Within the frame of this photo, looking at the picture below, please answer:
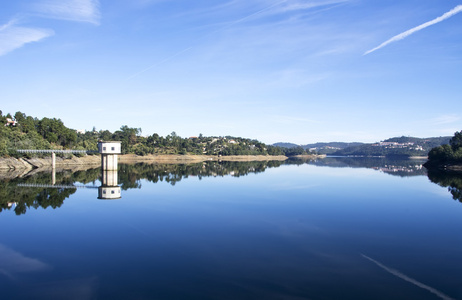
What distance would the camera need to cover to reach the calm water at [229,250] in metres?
10.6

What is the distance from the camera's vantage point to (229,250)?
14.5 m

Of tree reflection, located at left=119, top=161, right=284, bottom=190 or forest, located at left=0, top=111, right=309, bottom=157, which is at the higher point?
forest, located at left=0, top=111, right=309, bottom=157

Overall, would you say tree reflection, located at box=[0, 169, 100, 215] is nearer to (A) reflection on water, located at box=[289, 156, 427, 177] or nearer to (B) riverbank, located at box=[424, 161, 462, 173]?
(A) reflection on water, located at box=[289, 156, 427, 177]

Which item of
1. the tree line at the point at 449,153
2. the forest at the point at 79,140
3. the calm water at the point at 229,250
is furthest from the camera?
the tree line at the point at 449,153

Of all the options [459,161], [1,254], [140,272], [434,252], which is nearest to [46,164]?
[1,254]

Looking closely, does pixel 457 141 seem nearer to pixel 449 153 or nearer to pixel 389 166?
pixel 449 153

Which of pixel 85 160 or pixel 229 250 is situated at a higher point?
pixel 85 160

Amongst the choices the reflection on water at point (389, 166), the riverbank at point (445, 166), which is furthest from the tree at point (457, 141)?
the reflection on water at point (389, 166)

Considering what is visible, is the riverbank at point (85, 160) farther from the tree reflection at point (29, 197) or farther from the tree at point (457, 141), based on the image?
the tree at point (457, 141)

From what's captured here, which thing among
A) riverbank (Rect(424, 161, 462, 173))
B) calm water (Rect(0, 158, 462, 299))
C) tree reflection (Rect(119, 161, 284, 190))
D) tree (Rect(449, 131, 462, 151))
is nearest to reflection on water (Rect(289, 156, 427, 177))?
riverbank (Rect(424, 161, 462, 173))

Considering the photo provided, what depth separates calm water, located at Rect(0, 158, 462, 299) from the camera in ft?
34.7

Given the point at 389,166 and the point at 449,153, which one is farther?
the point at 389,166

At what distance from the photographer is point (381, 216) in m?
22.6

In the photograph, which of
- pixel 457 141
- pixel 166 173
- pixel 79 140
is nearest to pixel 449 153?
pixel 457 141
